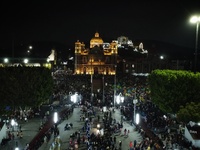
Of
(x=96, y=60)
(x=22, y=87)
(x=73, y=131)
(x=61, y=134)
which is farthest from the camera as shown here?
(x=96, y=60)

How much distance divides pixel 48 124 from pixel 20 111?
19.5 ft

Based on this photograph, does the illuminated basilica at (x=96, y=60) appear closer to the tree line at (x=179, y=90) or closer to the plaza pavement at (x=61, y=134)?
the plaza pavement at (x=61, y=134)

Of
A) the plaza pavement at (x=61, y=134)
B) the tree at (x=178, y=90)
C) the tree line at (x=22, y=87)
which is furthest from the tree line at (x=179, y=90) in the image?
the tree line at (x=22, y=87)

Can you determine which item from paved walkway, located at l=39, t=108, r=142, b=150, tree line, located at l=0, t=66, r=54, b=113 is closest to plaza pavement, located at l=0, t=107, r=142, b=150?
paved walkway, located at l=39, t=108, r=142, b=150

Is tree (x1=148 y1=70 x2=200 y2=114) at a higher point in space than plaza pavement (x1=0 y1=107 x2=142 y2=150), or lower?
→ higher

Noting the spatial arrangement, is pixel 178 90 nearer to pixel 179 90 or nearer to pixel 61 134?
pixel 179 90

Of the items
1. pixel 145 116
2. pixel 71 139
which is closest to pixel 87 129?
pixel 71 139

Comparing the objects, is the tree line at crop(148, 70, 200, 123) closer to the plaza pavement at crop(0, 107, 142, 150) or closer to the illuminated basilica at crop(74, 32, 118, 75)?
the plaza pavement at crop(0, 107, 142, 150)

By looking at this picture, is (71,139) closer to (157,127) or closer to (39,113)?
(157,127)

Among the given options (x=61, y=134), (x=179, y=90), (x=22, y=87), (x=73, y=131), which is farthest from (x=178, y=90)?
(x=22, y=87)

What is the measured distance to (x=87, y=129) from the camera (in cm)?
2845

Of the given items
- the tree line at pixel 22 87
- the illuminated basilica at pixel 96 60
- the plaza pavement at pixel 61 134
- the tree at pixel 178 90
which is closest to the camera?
the plaza pavement at pixel 61 134

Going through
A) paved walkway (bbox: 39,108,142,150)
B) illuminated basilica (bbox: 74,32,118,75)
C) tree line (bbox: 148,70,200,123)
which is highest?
illuminated basilica (bbox: 74,32,118,75)

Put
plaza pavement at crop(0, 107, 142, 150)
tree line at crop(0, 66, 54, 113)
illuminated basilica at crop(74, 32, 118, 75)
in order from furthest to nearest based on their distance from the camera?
illuminated basilica at crop(74, 32, 118, 75) → tree line at crop(0, 66, 54, 113) → plaza pavement at crop(0, 107, 142, 150)
